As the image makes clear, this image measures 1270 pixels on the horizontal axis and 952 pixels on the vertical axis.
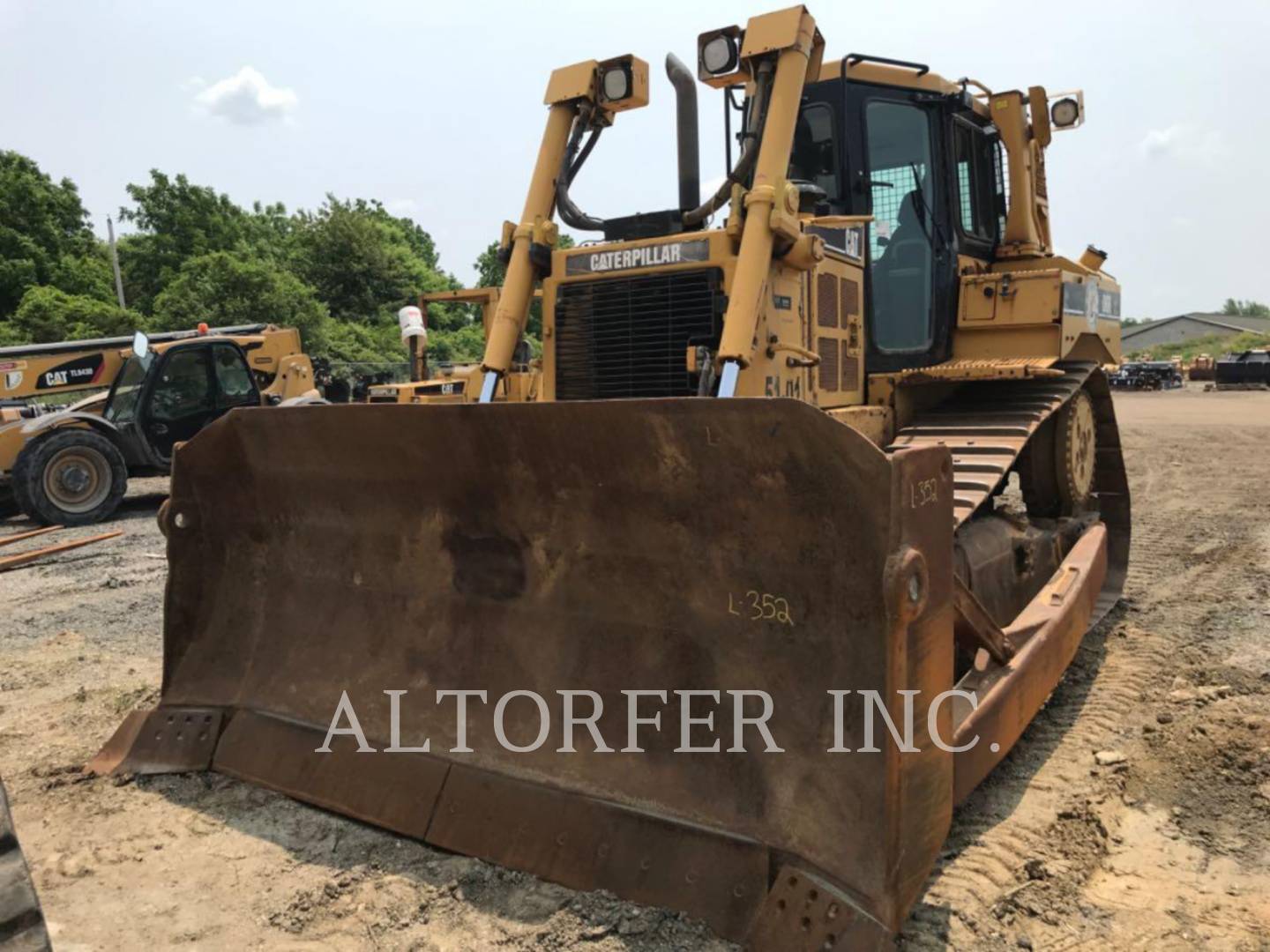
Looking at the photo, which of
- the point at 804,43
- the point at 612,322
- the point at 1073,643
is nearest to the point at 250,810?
the point at 612,322

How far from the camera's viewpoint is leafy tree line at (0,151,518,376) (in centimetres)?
3014

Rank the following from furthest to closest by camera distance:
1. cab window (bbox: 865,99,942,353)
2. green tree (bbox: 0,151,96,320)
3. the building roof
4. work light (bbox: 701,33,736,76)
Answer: the building roof → green tree (bbox: 0,151,96,320) → cab window (bbox: 865,99,942,353) → work light (bbox: 701,33,736,76)

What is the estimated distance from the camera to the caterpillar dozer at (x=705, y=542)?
2.39 meters

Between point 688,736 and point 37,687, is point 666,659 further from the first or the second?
point 37,687

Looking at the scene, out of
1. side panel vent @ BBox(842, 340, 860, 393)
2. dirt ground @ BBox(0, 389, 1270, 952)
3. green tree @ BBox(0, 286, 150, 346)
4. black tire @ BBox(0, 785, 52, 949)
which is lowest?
dirt ground @ BBox(0, 389, 1270, 952)

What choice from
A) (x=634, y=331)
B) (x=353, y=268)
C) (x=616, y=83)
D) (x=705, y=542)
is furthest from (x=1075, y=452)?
(x=353, y=268)

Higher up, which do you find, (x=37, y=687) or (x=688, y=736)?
(x=688, y=736)

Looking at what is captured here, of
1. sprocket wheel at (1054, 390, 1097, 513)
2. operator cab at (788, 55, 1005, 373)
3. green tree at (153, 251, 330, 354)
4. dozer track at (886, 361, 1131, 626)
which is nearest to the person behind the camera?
dozer track at (886, 361, 1131, 626)

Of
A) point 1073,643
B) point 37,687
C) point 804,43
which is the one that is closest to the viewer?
point 1073,643

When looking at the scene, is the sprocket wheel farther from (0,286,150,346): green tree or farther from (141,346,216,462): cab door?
(0,286,150,346): green tree

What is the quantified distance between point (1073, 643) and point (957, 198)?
2.57 meters

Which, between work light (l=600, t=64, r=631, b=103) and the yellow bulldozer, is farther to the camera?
the yellow bulldozer

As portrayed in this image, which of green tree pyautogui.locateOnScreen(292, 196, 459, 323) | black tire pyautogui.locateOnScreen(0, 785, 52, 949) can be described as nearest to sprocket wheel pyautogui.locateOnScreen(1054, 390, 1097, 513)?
black tire pyautogui.locateOnScreen(0, 785, 52, 949)

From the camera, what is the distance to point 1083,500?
5543 millimetres
